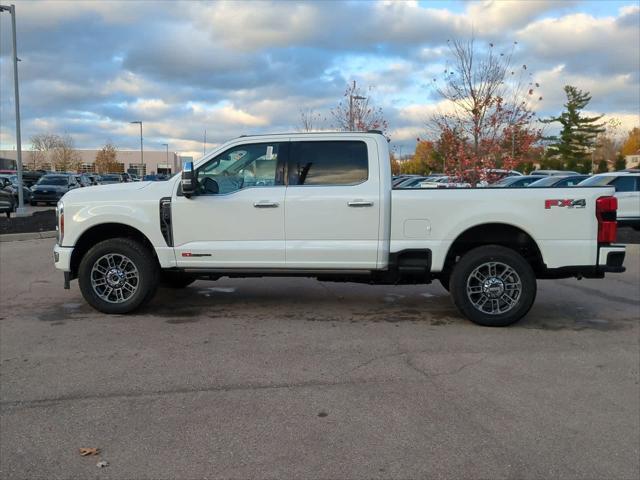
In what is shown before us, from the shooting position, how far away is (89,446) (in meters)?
3.51

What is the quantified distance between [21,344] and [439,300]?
16.5 ft

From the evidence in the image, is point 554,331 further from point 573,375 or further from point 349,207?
point 349,207

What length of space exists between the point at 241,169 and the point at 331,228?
1256 millimetres

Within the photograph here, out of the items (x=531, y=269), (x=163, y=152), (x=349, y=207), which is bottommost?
(x=531, y=269)

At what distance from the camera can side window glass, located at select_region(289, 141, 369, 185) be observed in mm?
6441

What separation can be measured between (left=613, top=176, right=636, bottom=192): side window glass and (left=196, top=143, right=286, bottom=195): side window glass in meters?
12.8

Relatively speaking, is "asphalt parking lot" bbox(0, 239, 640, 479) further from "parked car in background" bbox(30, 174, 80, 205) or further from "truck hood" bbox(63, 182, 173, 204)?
"parked car in background" bbox(30, 174, 80, 205)

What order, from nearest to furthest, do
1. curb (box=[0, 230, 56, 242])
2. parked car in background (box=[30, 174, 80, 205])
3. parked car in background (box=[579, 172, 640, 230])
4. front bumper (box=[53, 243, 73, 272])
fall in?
1. front bumper (box=[53, 243, 73, 272])
2. curb (box=[0, 230, 56, 242])
3. parked car in background (box=[579, 172, 640, 230])
4. parked car in background (box=[30, 174, 80, 205])

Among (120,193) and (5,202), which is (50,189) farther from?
(120,193)

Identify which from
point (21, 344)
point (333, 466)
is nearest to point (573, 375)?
point (333, 466)

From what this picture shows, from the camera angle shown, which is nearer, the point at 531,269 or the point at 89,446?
the point at 89,446

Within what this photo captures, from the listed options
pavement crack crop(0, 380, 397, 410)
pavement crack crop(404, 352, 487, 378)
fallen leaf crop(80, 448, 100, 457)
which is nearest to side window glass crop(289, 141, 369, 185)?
pavement crack crop(404, 352, 487, 378)

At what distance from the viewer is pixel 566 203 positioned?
20.0 feet

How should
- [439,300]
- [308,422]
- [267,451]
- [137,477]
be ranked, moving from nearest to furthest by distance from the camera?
[137,477] < [267,451] < [308,422] < [439,300]
